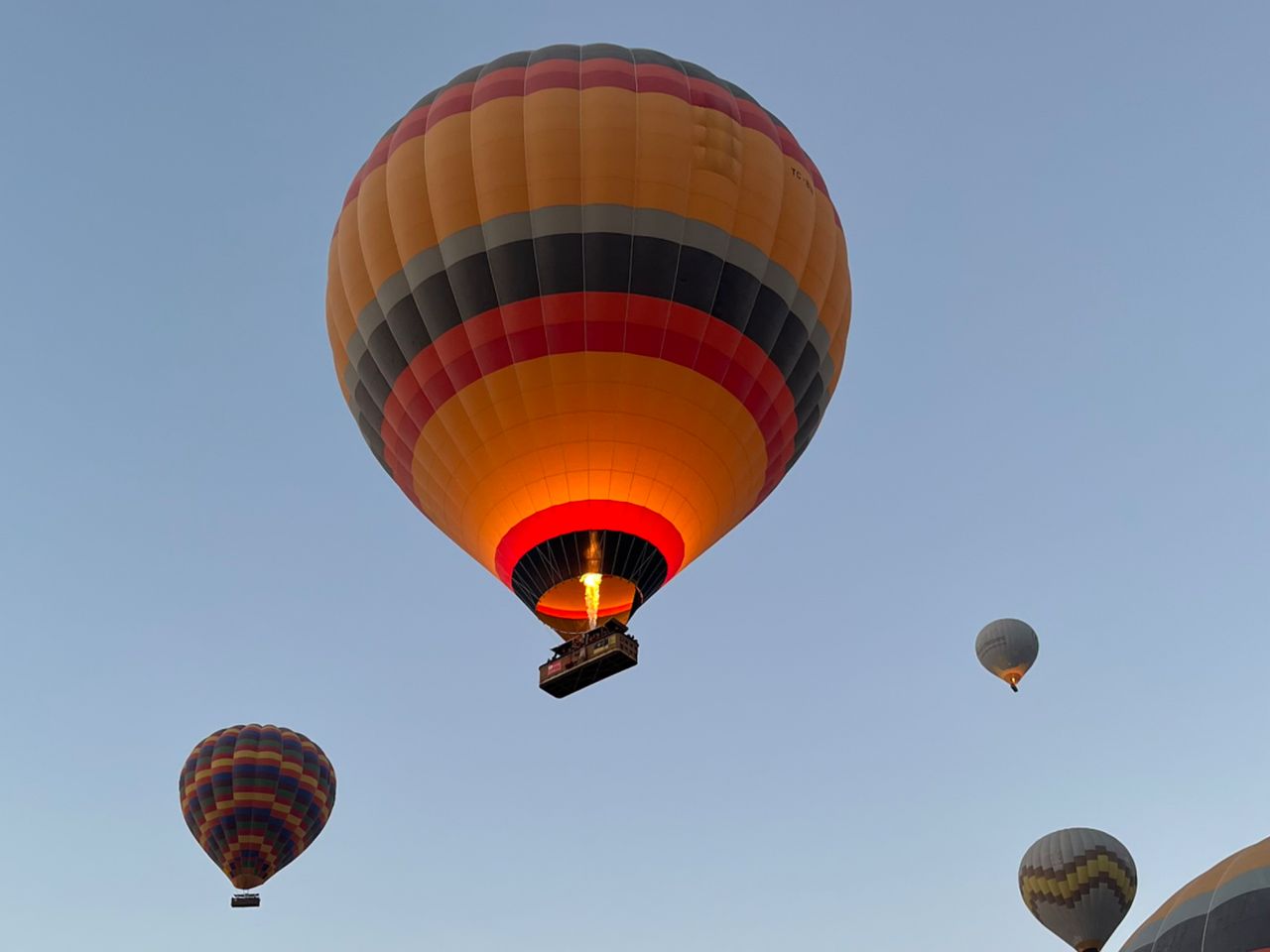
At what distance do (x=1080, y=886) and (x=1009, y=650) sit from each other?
7.43m

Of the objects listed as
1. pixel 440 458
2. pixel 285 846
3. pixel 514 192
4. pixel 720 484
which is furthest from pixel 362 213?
pixel 285 846

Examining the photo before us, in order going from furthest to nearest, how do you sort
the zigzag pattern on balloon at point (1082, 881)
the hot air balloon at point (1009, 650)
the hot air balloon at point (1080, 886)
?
the hot air balloon at point (1009, 650) < the zigzag pattern on balloon at point (1082, 881) < the hot air balloon at point (1080, 886)

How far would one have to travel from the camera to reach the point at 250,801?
2788 cm

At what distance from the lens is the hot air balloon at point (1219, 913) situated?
8656 millimetres

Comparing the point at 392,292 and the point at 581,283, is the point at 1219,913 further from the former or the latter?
the point at 392,292

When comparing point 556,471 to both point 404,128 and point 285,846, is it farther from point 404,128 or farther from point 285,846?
point 285,846

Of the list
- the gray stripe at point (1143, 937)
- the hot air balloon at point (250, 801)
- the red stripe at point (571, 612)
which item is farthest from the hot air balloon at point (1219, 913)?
the hot air balloon at point (250, 801)

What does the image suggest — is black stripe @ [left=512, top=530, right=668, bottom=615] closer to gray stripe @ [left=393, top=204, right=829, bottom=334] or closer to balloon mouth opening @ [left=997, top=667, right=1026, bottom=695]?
gray stripe @ [left=393, top=204, right=829, bottom=334]

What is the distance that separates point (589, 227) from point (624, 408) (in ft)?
7.26

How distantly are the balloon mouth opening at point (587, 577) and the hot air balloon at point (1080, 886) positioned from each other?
1790cm

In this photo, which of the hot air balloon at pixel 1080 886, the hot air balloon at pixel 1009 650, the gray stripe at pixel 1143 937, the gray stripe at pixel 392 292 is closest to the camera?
the gray stripe at pixel 1143 937

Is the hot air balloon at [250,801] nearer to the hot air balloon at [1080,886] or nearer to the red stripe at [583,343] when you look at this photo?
the red stripe at [583,343]

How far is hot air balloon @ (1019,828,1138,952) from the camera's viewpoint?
1090 inches

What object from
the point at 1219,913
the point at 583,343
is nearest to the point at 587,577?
the point at 583,343
